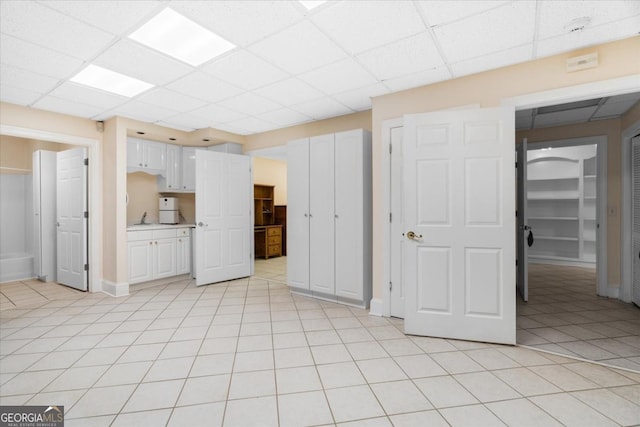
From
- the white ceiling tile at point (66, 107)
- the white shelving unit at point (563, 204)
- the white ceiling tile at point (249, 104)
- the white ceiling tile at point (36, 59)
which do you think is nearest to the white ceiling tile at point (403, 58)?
the white ceiling tile at point (249, 104)

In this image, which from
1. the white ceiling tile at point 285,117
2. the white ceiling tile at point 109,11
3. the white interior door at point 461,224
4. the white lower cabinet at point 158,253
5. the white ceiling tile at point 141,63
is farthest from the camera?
the white lower cabinet at point 158,253

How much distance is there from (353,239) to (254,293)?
69.6 inches

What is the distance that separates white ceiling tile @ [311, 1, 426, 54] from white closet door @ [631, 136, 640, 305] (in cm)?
376

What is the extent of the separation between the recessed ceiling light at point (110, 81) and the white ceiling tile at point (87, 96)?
0.46 feet

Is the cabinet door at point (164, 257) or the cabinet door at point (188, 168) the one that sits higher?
the cabinet door at point (188, 168)

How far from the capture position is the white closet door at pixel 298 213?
4352 millimetres

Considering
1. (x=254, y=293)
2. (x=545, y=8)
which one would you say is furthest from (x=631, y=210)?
(x=254, y=293)

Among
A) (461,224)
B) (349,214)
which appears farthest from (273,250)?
(461,224)

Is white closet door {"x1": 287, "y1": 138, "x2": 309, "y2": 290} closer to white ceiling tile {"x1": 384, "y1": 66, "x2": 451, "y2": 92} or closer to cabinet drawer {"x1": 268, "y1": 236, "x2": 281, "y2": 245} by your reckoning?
white ceiling tile {"x1": 384, "y1": 66, "x2": 451, "y2": 92}

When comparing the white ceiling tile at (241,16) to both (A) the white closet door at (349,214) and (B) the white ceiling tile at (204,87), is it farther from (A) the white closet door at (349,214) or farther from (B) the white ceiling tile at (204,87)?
(A) the white closet door at (349,214)

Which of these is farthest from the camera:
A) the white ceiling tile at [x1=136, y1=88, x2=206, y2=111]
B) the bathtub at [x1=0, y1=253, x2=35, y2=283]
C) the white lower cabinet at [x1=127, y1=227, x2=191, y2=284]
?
the bathtub at [x1=0, y1=253, x2=35, y2=283]

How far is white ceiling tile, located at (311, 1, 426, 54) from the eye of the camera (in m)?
2.08

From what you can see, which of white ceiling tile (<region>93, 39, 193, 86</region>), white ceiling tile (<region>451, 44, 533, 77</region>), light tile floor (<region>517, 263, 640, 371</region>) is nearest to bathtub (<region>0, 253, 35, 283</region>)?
white ceiling tile (<region>93, 39, 193, 86</region>)

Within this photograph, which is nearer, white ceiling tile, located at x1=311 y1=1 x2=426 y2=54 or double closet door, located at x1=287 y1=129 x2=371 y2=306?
white ceiling tile, located at x1=311 y1=1 x2=426 y2=54
